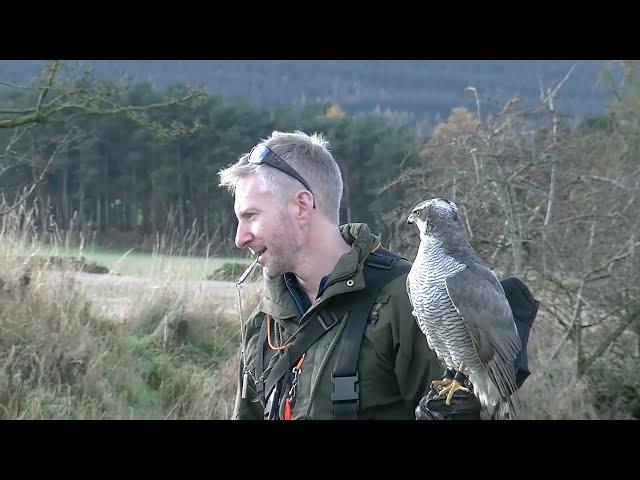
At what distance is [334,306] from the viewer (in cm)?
290

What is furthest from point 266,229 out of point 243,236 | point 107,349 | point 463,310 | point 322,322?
point 107,349

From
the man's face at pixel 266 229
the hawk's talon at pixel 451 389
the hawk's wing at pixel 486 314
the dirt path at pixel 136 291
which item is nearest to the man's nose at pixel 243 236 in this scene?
the man's face at pixel 266 229

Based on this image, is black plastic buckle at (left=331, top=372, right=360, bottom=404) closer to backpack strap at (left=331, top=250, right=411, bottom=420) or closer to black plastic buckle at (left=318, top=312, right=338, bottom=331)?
backpack strap at (left=331, top=250, right=411, bottom=420)

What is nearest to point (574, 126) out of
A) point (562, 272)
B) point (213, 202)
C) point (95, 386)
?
point (562, 272)

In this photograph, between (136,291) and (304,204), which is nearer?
(304,204)

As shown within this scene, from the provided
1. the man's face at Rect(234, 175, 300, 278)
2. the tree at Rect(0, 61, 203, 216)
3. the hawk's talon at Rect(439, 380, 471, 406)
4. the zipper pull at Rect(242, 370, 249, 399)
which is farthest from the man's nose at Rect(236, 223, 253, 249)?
the tree at Rect(0, 61, 203, 216)

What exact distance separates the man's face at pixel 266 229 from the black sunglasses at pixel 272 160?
7cm

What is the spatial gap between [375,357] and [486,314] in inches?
16.2

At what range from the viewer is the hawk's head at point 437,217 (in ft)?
9.64

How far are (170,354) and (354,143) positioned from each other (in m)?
3.81

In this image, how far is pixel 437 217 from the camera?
9.71 ft

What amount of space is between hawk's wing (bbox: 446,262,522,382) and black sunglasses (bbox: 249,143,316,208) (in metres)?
0.66

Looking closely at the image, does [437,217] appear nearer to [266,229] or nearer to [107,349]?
[266,229]
